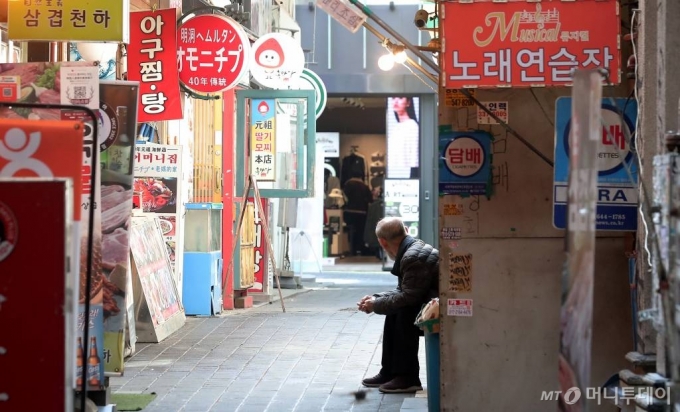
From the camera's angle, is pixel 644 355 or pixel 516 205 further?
pixel 516 205

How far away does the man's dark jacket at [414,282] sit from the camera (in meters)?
9.35

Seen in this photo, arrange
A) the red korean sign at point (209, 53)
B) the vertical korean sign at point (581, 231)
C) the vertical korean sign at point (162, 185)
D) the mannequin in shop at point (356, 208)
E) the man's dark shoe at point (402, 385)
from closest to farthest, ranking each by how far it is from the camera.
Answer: the vertical korean sign at point (581, 231), the man's dark shoe at point (402, 385), the vertical korean sign at point (162, 185), the red korean sign at point (209, 53), the mannequin in shop at point (356, 208)

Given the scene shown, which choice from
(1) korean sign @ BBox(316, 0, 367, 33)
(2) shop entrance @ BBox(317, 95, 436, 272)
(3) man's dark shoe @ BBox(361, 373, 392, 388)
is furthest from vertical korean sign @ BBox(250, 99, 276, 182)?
(2) shop entrance @ BBox(317, 95, 436, 272)

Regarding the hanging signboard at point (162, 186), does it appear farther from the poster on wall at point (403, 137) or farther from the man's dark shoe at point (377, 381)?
the poster on wall at point (403, 137)

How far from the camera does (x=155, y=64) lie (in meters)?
11.9

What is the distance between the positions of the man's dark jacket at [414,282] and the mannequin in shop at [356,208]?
19.7 m

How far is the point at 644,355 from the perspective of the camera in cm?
610

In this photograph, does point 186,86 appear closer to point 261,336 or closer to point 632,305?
point 261,336

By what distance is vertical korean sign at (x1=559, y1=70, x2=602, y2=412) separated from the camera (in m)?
4.39

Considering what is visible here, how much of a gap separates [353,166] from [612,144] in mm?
22659

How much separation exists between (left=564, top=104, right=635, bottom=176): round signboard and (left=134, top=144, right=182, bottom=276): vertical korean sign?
7563mm

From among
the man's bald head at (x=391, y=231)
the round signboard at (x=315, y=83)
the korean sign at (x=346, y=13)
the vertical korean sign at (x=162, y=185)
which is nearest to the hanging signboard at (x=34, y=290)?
the man's bald head at (x=391, y=231)

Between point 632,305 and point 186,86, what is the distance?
26.2 feet

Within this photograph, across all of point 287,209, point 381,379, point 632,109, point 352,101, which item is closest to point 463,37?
point 632,109
